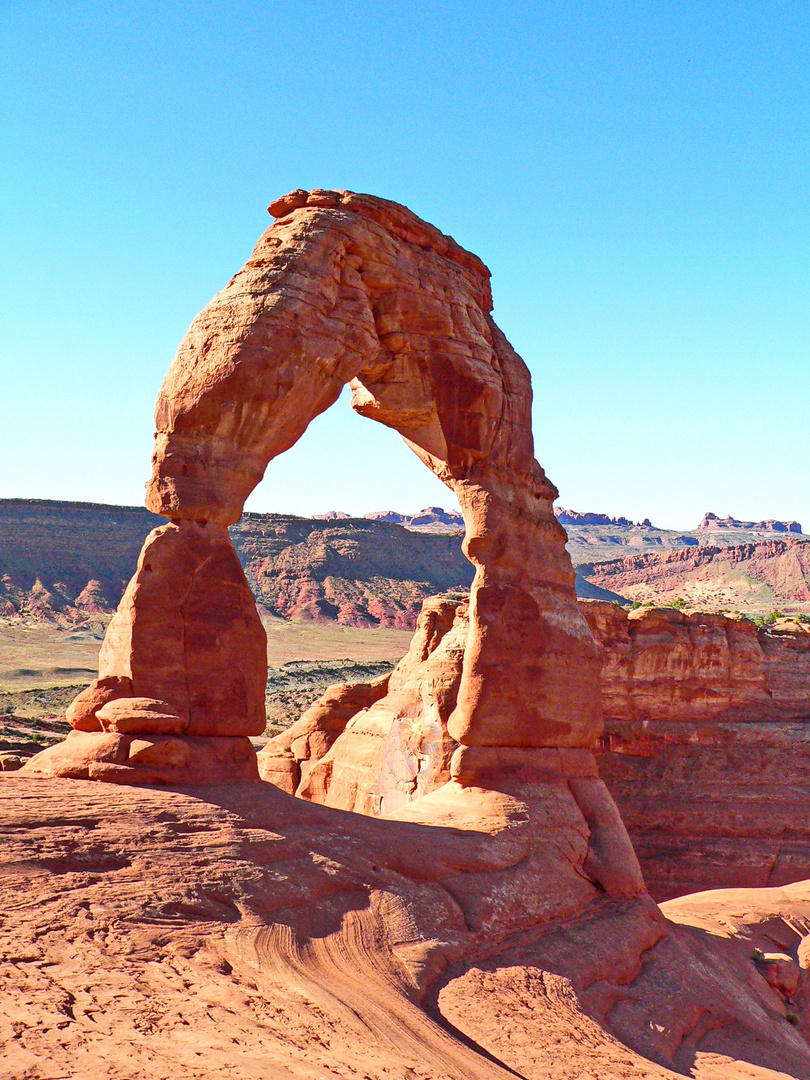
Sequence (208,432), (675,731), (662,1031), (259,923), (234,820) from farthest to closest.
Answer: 1. (675,731)
2. (208,432)
3. (662,1031)
4. (234,820)
5. (259,923)

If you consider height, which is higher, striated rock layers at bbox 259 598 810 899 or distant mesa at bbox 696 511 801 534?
distant mesa at bbox 696 511 801 534

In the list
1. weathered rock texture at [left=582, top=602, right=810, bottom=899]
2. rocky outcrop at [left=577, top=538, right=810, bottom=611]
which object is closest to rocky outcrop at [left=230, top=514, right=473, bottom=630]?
rocky outcrop at [left=577, top=538, right=810, bottom=611]

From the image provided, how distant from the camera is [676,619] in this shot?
24.7 meters

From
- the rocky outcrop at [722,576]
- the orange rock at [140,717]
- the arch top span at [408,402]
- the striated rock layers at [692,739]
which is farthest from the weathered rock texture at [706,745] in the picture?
the rocky outcrop at [722,576]

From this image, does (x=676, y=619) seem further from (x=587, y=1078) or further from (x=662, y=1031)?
(x=587, y=1078)

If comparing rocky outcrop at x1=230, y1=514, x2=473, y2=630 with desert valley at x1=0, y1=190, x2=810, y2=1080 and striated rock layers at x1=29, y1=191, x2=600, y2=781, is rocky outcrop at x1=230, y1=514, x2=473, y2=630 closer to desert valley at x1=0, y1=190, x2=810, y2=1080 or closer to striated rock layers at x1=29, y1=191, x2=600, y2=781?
desert valley at x1=0, y1=190, x2=810, y2=1080

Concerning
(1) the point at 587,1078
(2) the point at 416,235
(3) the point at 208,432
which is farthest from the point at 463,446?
(1) the point at 587,1078

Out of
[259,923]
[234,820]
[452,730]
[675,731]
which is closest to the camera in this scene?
[259,923]

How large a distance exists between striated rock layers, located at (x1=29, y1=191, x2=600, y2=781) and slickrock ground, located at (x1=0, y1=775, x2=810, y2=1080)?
126 centimetres

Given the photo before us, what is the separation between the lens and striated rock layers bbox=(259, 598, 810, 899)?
66.3 feet

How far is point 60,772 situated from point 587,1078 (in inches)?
200

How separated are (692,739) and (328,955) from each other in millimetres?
18241

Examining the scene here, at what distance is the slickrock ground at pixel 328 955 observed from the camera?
18.4 feet

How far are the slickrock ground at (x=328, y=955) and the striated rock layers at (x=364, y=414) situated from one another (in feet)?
4.12
